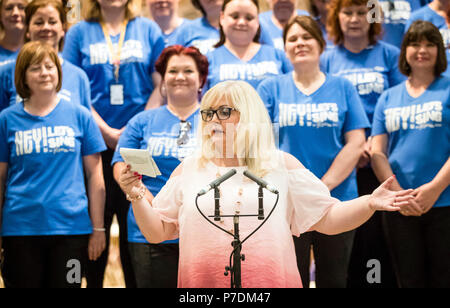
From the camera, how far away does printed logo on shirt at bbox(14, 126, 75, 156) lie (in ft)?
9.73

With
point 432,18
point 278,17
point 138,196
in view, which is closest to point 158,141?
point 138,196

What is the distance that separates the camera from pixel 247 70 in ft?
11.0

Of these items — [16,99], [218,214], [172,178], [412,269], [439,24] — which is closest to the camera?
[218,214]

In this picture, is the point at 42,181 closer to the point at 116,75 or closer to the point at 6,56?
the point at 116,75

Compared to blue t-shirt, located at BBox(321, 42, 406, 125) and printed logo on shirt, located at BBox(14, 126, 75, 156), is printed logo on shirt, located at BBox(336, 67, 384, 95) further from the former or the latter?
printed logo on shirt, located at BBox(14, 126, 75, 156)

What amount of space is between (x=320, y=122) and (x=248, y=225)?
100 cm

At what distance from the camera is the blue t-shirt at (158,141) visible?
279cm

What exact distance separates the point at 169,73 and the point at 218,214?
4.33 ft

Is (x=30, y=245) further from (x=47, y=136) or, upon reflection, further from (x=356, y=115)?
(x=356, y=115)

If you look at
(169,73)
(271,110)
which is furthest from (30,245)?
(271,110)

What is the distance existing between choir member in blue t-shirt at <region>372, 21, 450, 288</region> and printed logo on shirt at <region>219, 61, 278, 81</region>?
613 millimetres

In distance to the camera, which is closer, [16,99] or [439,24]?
[16,99]

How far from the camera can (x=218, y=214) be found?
1.83 m

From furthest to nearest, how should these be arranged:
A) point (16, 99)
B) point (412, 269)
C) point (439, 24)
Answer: point (439, 24)
point (16, 99)
point (412, 269)
